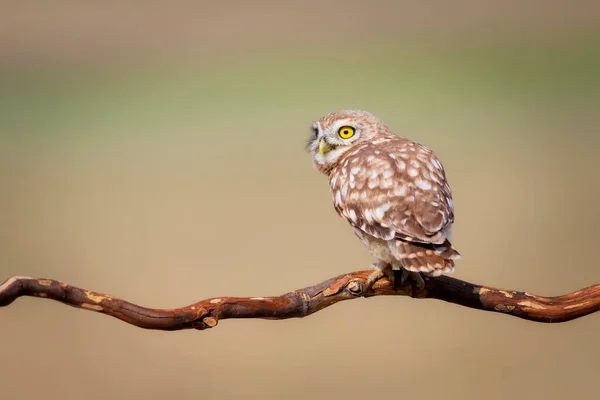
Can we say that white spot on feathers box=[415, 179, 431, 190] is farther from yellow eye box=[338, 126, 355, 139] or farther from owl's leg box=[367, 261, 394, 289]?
yellow eye box=[338, 126, 355, 139]

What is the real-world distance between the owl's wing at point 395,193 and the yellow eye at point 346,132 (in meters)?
0.16

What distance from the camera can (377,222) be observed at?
2055mm

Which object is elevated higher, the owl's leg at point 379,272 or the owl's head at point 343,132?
the owl's head at point 343,132

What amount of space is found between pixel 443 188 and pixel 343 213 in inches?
12.9

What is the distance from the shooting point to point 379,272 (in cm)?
224

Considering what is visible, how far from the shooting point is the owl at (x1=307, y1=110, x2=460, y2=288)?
1.95 m

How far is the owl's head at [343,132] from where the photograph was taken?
2.56 metres

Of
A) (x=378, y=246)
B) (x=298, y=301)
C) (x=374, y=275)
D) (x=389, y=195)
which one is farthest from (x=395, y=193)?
(x=298, y=301)

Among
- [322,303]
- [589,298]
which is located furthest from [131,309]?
[589,298]

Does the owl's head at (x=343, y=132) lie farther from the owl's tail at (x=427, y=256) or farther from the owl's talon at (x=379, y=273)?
the owl's tail at (x=427, y=256)

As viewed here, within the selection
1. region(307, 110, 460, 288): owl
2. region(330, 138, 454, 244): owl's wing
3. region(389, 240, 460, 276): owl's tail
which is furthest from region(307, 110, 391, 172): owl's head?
region(389, 240, 460, 276): owl's tail

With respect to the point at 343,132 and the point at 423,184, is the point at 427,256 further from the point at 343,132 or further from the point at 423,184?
the point at 343,132

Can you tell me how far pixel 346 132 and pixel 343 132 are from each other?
0.04ft

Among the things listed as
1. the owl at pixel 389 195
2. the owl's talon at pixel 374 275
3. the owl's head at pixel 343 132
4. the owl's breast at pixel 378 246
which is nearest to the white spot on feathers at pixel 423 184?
the owl at pixel 389 195
